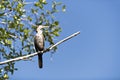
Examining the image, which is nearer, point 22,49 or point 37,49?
point 22,49

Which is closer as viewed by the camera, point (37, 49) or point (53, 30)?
point (53, 30)

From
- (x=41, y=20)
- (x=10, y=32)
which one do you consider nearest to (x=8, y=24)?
(x=10, y=32)

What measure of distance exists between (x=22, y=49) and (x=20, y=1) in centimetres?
132

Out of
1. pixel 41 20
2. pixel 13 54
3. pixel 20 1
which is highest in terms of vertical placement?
pixel 20 1

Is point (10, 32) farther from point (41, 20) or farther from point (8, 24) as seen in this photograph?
point (41, 20)

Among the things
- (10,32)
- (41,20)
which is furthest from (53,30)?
(10,32)

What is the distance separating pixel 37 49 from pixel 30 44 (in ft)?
2.65

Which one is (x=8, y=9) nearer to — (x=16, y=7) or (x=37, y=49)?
(x=16, y=7)

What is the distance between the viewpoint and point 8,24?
10609 millimetres

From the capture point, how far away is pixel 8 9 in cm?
1080

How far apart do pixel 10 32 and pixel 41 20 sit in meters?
0.87

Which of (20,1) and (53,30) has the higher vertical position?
(20,1)

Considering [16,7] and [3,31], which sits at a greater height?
[16,7]

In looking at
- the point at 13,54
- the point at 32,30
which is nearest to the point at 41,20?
the point at 32,30
